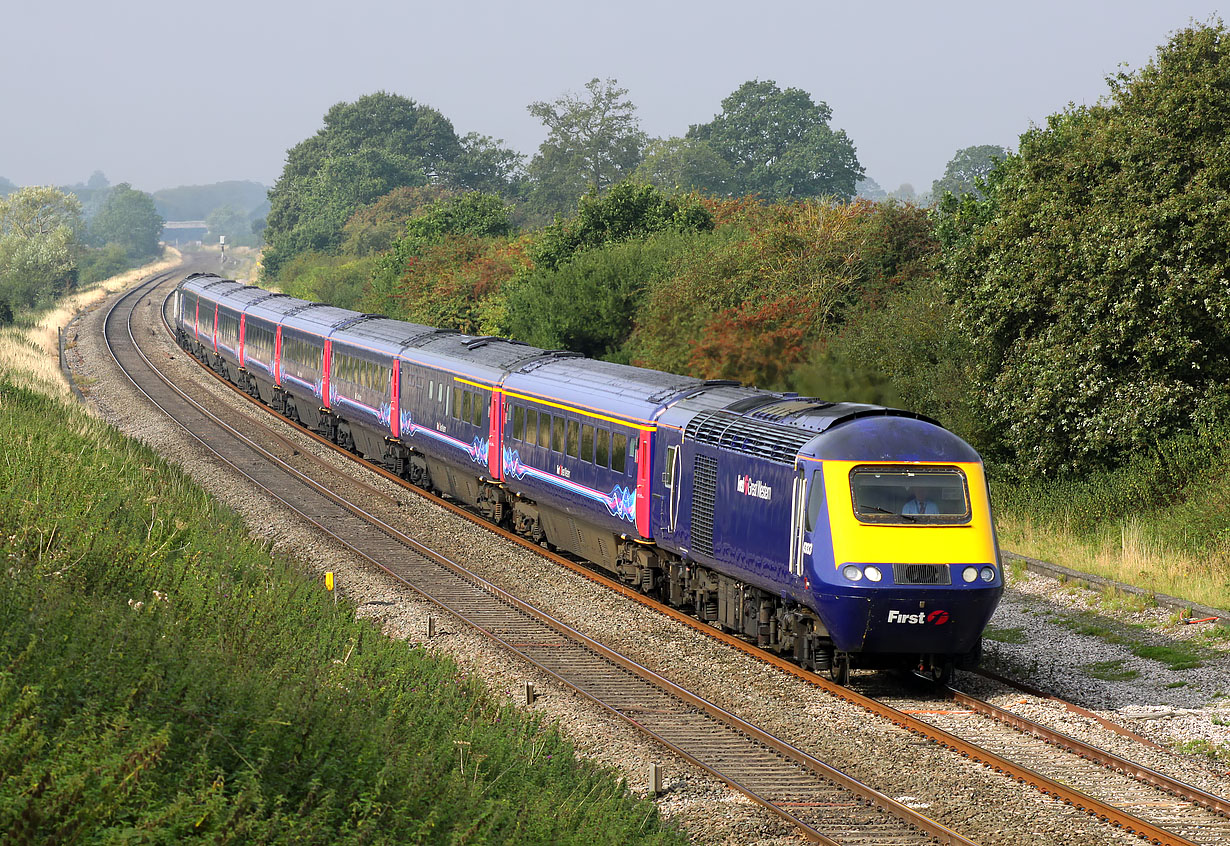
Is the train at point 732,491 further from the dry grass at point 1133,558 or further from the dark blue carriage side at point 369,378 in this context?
the dry grass at point 1133,558

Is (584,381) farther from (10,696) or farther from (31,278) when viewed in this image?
(31,278)

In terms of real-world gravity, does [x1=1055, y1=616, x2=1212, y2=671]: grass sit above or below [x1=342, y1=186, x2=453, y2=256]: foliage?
below

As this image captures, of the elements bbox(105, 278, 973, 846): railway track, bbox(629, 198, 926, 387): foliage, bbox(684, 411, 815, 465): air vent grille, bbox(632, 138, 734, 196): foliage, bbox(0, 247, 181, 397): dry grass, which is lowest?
bbox(105, 278, 973, 846): railway track

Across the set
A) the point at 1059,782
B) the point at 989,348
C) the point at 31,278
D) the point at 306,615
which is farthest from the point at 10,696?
the point at 31,278

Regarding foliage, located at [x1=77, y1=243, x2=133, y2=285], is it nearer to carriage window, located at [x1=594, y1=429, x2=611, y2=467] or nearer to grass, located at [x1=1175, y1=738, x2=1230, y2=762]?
carriage window, located at [x1=594, y1=429, x2=611, y2=467]

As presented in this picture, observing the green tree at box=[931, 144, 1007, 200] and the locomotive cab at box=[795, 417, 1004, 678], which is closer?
the locomotive cab at box=[795, 417, 1004, 678]

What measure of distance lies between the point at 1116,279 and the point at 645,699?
48.8ft

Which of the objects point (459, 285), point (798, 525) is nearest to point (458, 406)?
point (798, 525)

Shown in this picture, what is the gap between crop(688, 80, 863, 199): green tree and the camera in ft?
414

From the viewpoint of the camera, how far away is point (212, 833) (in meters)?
7.81

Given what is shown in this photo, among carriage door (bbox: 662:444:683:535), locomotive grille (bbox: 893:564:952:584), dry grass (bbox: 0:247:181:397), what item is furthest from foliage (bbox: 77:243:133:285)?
locomotive grille (bbox: 893:564:952:584)

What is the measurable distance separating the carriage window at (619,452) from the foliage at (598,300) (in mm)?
23812

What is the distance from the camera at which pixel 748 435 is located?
1670 centimetres

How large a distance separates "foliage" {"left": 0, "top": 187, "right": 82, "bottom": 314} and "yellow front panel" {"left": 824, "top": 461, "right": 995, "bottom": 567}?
70.6 m
